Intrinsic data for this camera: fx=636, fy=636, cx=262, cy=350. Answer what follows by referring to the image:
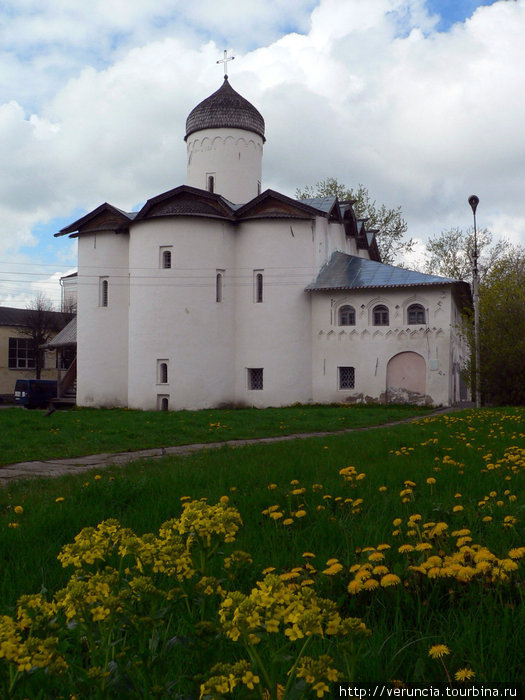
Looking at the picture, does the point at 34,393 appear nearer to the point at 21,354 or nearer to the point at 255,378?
the point at 255,378

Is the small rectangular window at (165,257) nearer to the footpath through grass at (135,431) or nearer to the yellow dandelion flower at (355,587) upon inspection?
the footpath through grass at (135,431)

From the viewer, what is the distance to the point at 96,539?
81.4 inches

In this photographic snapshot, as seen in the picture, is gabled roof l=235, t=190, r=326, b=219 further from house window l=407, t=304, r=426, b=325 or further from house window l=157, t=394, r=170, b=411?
house window l=157, t=394, r=170, b=411

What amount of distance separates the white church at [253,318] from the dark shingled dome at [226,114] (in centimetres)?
495

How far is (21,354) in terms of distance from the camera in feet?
164

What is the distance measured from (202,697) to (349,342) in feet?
90.5

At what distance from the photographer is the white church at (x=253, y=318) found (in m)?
27.7

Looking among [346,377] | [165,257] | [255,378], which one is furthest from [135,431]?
[346,377]

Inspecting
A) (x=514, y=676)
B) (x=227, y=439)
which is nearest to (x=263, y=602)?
(x=514, y=676)

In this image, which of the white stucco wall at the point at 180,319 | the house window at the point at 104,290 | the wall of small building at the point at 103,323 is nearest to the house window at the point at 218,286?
the white stucco wall at the point at 180,319

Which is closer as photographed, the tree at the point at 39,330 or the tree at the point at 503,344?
the tree at the point at 503,344

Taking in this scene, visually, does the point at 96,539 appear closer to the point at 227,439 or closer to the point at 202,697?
the point at 202,697

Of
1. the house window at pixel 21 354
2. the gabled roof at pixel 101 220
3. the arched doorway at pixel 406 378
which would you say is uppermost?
the gabled roof at pixel 101 220

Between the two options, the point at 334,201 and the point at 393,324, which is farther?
the point at 334,201
